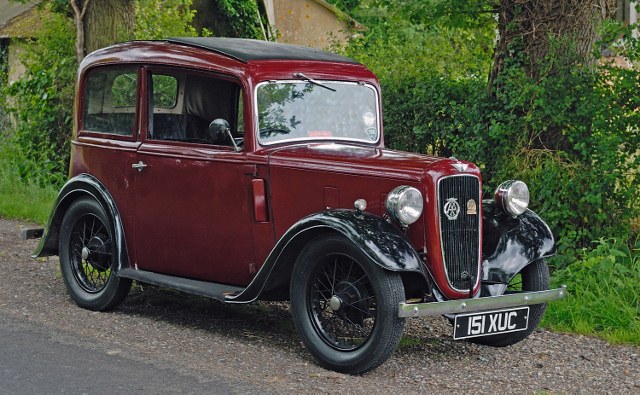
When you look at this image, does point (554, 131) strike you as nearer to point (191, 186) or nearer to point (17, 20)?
point (191, 186)

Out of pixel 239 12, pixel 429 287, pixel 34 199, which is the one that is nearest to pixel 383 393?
pixel 429 287

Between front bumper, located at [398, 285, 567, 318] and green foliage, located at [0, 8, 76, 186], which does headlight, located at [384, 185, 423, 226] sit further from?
green foliage, located at [0, 8, 76, 186]

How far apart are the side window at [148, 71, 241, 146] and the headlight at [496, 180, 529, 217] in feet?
6.68

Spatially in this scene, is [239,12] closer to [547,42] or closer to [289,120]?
[547,42]

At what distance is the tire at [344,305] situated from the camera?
621 centimetres

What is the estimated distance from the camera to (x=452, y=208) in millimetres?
6590

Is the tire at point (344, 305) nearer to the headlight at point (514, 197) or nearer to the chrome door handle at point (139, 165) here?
the headlight at point (514, 197)

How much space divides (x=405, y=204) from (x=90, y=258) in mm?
2982

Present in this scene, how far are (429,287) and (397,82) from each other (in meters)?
4.54

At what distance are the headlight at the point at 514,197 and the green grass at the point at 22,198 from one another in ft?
23.6

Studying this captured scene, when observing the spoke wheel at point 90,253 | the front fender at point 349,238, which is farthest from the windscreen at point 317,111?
the spoke wheel at point 90,253

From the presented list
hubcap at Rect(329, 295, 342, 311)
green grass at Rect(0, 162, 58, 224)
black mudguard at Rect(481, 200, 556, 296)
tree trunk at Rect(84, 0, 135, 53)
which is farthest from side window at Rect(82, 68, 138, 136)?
tree trunk at Rect(84, 0, 135, 53)

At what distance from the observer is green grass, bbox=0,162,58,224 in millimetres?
13252

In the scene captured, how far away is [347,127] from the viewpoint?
25.2 ft
